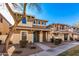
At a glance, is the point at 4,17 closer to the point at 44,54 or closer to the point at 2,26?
the point at 2,26

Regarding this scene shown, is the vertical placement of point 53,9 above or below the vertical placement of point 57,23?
above

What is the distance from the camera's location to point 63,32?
5988 mm

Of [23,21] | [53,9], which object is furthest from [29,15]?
[53,9]

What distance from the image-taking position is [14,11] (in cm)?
579

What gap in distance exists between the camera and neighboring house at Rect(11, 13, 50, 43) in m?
5.79

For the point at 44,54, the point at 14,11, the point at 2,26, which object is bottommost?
A: the point at 44,54

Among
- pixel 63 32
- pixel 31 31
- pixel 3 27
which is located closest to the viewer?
pixel 3 27

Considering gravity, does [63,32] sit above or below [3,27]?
below

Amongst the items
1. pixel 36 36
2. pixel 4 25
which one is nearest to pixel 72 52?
pixel 36 36

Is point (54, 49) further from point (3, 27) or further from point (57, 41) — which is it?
point (3, 27)

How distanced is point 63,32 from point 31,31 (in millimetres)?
934

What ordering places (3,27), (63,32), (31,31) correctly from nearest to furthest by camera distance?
(3,27) → (31,31) → (63,32)

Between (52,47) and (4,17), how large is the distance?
160 centimetres

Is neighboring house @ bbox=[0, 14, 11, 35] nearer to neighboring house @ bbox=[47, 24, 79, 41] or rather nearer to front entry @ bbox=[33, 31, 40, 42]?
front entry @ bbox=[33, 31, 40, 42]
